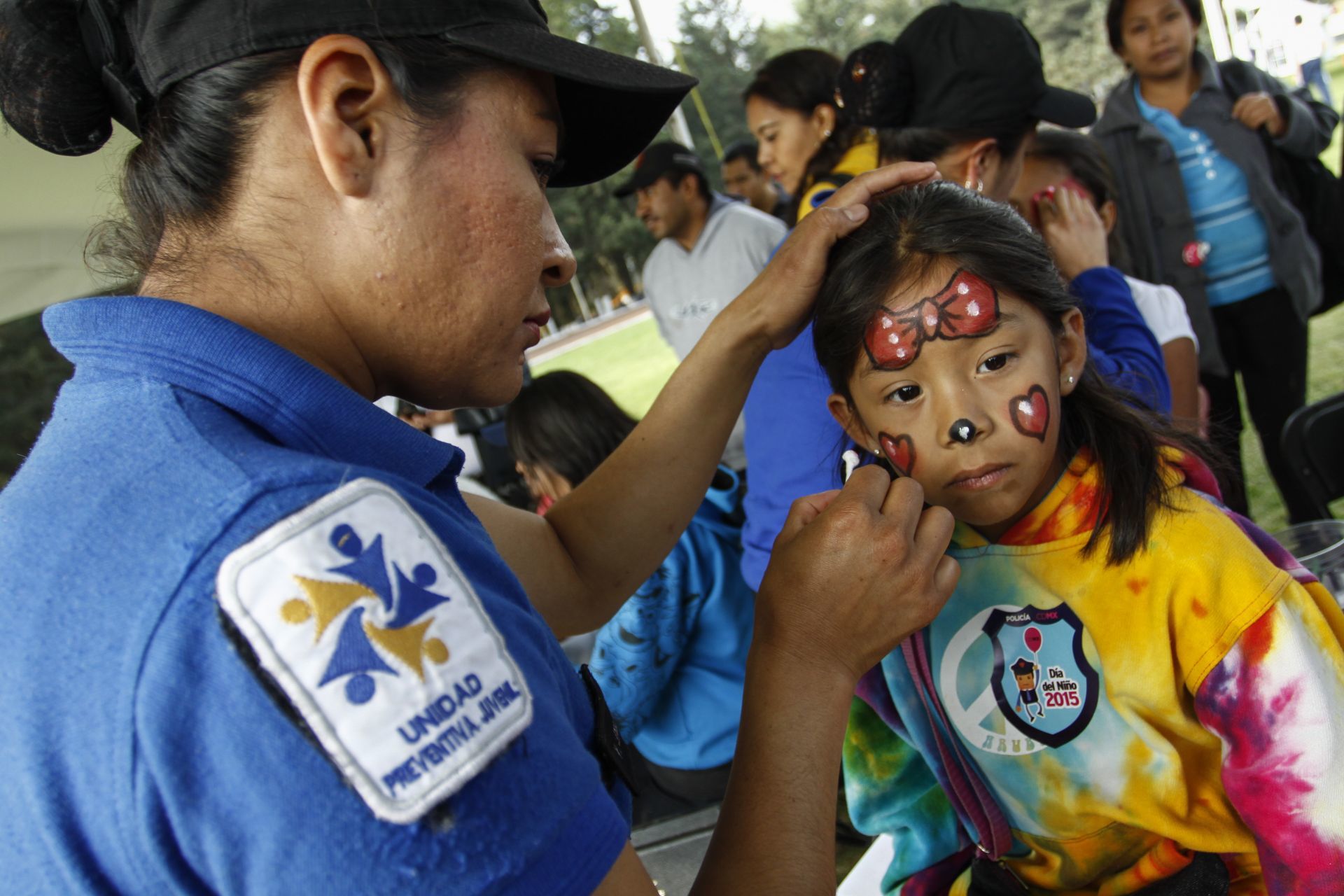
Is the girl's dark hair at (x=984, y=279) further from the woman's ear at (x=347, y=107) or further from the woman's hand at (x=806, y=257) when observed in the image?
the woman's ear at (x=347, y=107)

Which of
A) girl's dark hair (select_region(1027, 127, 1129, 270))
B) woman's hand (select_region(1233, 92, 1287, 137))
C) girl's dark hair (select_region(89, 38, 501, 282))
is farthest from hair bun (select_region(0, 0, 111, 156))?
woman's hand (select_region(1233, 92, 1287, 137))

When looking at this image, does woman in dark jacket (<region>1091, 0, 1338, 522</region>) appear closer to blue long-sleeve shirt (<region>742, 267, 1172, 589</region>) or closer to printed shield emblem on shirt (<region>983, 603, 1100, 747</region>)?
blue long-sleeve shirt (<region>742, 267, 1172, 589</region>)

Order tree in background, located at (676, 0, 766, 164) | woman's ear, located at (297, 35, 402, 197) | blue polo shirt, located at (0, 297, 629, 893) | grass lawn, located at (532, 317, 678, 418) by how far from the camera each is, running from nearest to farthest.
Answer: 1. blue polo shirt, located at (0, 297, 629, 893)
2. woman's ear, located at (297, 35, 402, 197)
3. grass lawn, located at (532, 317, 678, 418)
4. tree in background, located at (676, 0, 766, 164)

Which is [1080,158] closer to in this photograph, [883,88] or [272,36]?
[883,88]

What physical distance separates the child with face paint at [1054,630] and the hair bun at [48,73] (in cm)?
105

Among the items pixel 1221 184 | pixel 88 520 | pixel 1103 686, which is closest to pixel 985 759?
pixel 1103 686

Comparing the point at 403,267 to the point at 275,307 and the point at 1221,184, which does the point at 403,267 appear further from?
the point at 1221,184

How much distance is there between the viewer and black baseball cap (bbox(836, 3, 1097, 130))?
2.08 meters

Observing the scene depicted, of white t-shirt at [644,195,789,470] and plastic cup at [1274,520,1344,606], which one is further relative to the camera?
white t-shirt at [644,195,789,470]

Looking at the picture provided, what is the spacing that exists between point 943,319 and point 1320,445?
1569 mm

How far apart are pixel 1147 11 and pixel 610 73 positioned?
3.10 m

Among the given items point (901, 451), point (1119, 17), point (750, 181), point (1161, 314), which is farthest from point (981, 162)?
point (750, 181)

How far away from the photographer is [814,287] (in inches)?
61.7

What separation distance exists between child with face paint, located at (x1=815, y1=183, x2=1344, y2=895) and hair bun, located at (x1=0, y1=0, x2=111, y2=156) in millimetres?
1048
